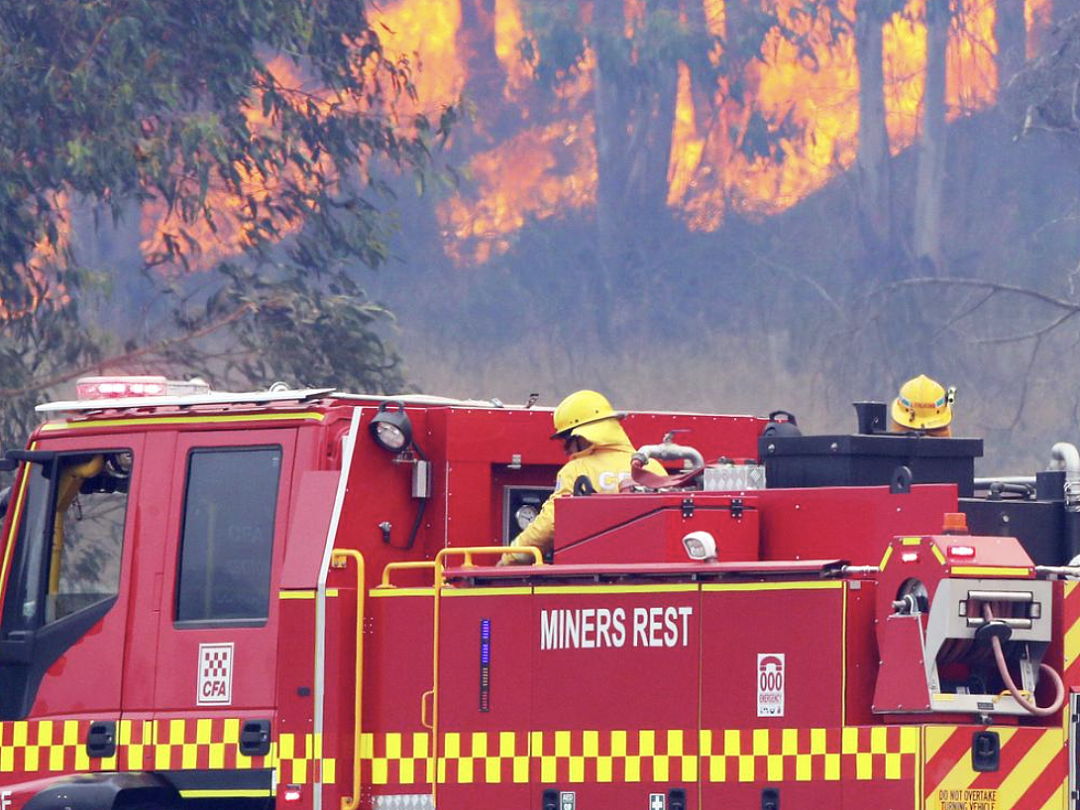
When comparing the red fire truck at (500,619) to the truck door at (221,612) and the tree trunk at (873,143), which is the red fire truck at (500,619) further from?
the tree trunk at (873,143)

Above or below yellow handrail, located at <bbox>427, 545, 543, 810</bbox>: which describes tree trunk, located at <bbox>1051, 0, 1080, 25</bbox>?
above

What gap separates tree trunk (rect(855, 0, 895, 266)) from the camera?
115 feet

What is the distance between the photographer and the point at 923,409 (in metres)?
9.95

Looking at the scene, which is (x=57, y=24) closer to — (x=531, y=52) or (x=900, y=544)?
(x=531, y=52)

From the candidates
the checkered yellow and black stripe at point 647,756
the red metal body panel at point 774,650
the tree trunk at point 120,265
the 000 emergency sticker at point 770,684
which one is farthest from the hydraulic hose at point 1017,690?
the tree trunk at point 120,265

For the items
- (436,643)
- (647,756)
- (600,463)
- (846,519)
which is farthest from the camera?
(600,463)

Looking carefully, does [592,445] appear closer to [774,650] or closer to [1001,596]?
[774,650]

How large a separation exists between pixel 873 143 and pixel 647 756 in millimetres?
27902

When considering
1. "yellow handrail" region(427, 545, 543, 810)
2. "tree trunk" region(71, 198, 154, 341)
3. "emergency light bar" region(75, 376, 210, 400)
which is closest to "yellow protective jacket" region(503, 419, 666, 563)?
"yellow handrail" region(427, 545, 543, 810)

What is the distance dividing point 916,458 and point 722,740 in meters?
1.60

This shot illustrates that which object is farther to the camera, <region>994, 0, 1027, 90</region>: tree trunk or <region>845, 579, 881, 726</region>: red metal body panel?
<region>994, 0, 1027, 90</region>: tree trunk

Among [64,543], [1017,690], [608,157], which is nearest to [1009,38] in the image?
[608,157]

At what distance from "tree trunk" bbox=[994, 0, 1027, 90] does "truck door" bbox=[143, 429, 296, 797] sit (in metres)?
27.5

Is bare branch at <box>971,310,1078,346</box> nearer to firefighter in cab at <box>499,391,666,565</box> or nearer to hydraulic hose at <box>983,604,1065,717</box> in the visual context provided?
firefighter in cab at <box>499,391,666,565</box>
